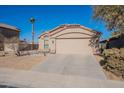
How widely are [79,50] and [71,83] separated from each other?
14.4 meters

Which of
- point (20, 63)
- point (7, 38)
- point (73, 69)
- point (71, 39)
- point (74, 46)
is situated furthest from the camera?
point (7, 38)

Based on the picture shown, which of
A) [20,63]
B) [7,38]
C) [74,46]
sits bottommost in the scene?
[20,63]

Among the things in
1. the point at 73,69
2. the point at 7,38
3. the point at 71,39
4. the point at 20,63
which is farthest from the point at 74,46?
the point at 7,38

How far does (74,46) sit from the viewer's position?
2286 centimetres

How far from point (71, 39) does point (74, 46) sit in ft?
3.56

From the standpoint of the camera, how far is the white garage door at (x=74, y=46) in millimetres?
22594

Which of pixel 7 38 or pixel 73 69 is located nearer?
pixel 73 69

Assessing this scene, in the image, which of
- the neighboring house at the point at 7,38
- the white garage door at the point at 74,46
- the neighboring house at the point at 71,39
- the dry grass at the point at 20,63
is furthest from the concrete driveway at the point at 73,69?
the neighboring house at the point at 7,38

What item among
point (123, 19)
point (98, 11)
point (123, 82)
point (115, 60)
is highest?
point (98, 11)

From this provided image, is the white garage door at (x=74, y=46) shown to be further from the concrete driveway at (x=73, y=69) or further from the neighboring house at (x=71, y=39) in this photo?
the concrete driveway at (x=73, y=69)

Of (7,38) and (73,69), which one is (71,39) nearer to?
(73,69)
